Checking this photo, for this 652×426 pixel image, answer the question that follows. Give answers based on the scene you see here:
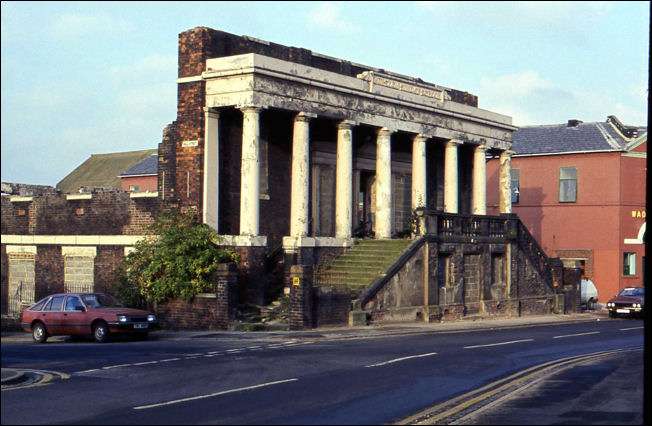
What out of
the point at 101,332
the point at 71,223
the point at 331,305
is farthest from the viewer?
the point at 71,223

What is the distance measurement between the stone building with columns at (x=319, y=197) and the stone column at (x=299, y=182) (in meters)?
0.04

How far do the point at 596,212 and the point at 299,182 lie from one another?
25.0m

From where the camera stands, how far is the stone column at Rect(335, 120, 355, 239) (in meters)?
31.0

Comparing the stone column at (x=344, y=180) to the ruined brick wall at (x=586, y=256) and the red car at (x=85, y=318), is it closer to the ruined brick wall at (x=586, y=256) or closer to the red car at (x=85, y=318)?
the red car at (x=85, y=318)

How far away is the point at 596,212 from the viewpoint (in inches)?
1891

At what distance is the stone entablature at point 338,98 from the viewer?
1096 inches

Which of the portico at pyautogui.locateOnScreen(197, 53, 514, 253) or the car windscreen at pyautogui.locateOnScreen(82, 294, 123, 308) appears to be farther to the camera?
the portico at pyautogui.locateOnScreen(197, 53, 514, 253)

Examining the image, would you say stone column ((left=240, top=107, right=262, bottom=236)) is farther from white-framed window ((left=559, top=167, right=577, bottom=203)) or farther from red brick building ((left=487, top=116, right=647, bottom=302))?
white-framed window ((left=559, top=167, right=577, bottom=203))

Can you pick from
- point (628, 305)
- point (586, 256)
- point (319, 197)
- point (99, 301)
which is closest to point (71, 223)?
point (99, 301)

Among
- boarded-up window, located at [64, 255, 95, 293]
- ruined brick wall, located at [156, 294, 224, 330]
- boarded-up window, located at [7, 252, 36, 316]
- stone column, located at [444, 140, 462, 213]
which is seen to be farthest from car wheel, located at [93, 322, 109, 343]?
stone column, located at [444, 140, 462, 213]

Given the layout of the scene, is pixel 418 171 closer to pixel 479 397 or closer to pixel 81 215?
pixel 81 215

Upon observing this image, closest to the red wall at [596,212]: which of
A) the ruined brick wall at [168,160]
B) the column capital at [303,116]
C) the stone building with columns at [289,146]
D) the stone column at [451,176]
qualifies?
the stone building with columns at [289,146]

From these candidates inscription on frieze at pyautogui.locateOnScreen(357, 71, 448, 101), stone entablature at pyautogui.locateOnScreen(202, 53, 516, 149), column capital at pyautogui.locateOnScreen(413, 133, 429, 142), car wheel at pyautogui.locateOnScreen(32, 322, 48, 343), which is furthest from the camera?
column capital at pyautogui.locateOnScreen(413, 133, 429, 142)

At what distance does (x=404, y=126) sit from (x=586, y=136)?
20724mm
